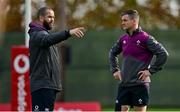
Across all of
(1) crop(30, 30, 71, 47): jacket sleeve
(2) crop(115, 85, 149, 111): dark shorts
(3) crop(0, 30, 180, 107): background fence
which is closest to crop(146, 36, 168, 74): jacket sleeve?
(2) crop(115, 85, 149, 111): dark shorts

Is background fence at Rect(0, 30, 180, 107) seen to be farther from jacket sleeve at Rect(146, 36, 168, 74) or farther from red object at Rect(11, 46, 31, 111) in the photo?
jacket sleeve at Rect(146, 36, 168, 74)

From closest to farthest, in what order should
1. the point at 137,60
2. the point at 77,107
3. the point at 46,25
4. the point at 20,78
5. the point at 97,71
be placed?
the point at 46,25 < the point at 137,60 < the point at 20,78 < the point at 77,107 < the point at 97,71

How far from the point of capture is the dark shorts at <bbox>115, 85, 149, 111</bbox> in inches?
425

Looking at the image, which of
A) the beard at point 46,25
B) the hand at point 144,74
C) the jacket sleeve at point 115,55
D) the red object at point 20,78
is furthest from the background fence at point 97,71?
the beard at point 46,25

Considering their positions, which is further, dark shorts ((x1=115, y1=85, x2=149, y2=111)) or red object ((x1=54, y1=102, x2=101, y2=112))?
red object ((x1=54, y1=102, x2=101, y2=112))

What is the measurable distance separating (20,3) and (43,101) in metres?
17.1

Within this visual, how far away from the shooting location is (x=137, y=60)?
1071cm

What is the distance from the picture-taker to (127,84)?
1079 centimetres

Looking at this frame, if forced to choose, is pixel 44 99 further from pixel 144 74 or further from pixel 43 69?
pixel 144 74

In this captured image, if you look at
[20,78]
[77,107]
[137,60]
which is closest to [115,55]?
[137,60]

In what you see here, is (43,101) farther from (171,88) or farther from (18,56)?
(171,88)

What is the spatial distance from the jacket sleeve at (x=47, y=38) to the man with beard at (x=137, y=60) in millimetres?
1026

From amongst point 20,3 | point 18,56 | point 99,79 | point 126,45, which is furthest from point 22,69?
point 20,3

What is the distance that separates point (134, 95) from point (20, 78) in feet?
14.1
